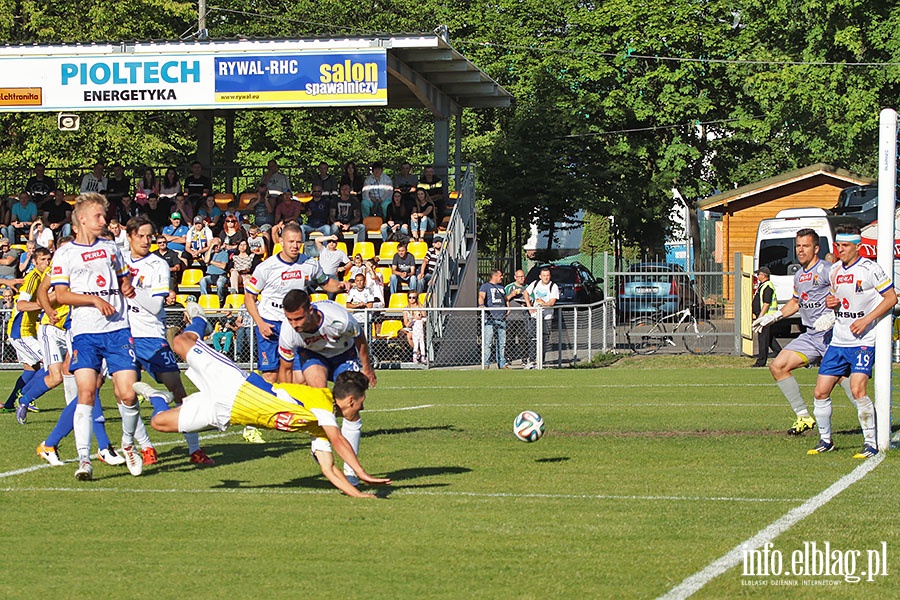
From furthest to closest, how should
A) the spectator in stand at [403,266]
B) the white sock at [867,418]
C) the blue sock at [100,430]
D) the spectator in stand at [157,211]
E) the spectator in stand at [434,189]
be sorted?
the spectator in stand at [157,211] < the spectator in stand at [434,189] < the spectator in stand at [403,266] < the white sock at [867,418] < the blue sock at [100,430]

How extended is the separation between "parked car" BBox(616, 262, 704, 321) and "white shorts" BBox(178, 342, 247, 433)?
1835 centimetres

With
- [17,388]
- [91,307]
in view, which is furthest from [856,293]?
[17,388]

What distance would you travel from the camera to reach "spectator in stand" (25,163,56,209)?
29.0m

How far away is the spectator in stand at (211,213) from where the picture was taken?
1109 inches

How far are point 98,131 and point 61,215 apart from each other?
14.5m

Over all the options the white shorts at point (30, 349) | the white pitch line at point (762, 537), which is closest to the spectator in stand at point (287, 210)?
the white shorts at point (30, 349)

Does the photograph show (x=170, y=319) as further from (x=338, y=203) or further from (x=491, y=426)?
(x=491, y=426)

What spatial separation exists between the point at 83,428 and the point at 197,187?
20546mm

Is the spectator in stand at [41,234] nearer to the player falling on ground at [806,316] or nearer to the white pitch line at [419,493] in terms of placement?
the white pitch line at [419,493]

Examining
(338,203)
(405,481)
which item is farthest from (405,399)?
(338,203)

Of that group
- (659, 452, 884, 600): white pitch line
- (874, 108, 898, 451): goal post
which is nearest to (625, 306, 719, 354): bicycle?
(874, 108, 898, 451): goal post

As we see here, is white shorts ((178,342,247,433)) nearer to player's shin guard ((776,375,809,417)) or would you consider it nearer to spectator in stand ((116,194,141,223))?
player's shin guard ((776,375,809,417))

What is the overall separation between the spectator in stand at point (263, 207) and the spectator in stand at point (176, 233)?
171 cm

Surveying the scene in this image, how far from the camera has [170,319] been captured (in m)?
24.2
